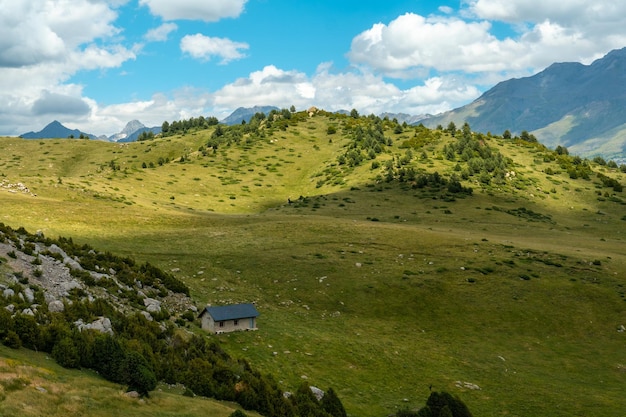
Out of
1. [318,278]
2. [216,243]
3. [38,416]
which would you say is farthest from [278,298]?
[38,416]

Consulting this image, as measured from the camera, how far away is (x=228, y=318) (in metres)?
35.4

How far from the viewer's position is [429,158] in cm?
13938

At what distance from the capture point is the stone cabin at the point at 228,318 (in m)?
35.2

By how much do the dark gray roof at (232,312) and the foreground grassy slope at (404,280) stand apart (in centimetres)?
145

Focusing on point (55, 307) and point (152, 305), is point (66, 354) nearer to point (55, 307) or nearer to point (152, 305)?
point (55, 307)

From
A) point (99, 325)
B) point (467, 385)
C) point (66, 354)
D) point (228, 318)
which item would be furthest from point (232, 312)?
point (467, 385)

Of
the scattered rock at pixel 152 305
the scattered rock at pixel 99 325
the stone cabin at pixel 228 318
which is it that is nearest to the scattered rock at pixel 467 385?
the stone cabin at pixel 228 318

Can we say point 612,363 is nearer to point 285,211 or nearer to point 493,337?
point 493,337

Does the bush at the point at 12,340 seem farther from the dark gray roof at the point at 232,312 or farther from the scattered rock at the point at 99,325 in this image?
the dark gray roof at the point at 232,312

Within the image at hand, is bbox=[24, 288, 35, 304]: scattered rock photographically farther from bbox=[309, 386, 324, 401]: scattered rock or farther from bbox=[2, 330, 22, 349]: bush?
bbox=[309, 386, 324, 401]: scattered rock

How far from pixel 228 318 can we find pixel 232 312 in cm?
87

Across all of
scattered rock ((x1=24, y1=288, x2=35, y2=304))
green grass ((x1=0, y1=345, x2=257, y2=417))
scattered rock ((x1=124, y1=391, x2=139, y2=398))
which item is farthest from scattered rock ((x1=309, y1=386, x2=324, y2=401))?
scattered rock ((x1=24, y1=288, x2=35, y2=304))

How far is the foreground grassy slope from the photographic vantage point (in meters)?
33.8

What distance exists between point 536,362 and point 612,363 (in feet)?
20.4
